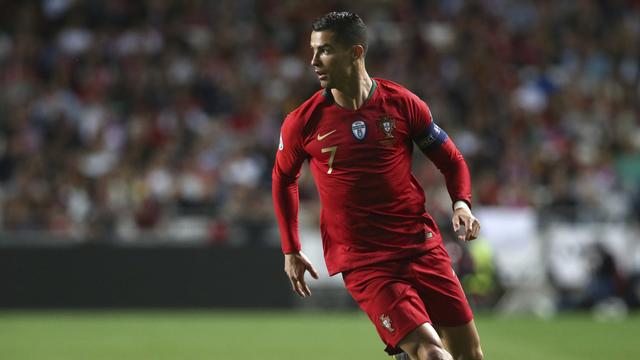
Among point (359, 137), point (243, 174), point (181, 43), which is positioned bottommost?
point (243, 174)

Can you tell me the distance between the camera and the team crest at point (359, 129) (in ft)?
19.4

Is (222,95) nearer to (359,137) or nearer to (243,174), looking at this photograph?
(243,174)

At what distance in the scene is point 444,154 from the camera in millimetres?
6176

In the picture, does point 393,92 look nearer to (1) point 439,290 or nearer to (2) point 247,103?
(1) point 439,290

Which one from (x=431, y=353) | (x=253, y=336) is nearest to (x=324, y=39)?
(x=431, y=353)

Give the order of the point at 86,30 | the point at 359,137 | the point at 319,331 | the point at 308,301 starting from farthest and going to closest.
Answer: the point at 86,30 < the point at 308,301 < the point at 319,331 < the point at 359,137

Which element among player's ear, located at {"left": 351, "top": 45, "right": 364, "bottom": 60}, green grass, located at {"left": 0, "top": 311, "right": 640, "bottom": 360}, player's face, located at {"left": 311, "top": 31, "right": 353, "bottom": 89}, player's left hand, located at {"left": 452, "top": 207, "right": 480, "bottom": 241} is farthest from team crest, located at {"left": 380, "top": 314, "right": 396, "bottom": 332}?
green grass, located at {"left": 0, "top": 311, "right": 640, "bottom": 360}

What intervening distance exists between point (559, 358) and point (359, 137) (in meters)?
5.70

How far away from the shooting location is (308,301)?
53.6ft

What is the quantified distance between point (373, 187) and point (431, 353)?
953 mm

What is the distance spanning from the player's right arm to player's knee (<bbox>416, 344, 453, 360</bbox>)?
84 cm

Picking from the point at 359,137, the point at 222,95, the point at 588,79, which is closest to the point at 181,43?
the point at 222,95

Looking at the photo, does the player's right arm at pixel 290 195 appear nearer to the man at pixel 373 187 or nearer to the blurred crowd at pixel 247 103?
the man at pixel 373 187

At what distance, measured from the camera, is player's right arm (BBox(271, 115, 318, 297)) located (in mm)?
6051
